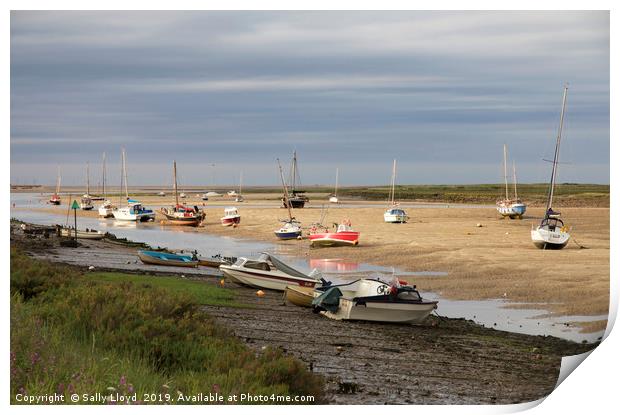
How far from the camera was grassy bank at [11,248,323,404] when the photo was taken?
10.1 meters

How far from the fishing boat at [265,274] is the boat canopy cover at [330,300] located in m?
4.55

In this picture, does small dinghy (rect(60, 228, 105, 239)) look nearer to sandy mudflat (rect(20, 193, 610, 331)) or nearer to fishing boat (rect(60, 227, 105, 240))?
fishing boat (rect(60, 227, 105, 240))

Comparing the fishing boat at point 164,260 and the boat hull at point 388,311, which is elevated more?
the boat hull at point 388,311

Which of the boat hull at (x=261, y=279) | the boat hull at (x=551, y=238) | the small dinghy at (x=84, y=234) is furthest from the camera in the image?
the small dinghy at (x=84, y=234)

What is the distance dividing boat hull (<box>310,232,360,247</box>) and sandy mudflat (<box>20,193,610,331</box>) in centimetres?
84

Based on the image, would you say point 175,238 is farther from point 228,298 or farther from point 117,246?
point 228,298

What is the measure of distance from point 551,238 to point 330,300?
23.0 meters

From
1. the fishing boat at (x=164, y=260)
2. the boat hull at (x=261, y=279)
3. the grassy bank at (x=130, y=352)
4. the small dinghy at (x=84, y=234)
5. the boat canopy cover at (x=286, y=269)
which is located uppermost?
the grassy bank at (x=130, y=352)

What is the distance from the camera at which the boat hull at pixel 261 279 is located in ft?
87.9

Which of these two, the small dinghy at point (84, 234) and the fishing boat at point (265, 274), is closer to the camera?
the fishing boat at point (265, 274)

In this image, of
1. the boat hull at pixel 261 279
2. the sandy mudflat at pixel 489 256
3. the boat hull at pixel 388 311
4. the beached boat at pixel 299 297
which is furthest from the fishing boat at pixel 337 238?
the boat hull at pixel 388 311

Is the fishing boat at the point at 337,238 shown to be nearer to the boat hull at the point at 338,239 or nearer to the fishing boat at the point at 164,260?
the boat hull at the point at 338,239

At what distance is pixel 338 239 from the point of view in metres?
48.6

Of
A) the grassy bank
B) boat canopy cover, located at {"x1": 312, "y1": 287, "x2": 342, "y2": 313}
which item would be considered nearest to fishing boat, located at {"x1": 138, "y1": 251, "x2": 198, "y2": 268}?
boat canopy cover, located at {"x1": 312, "y1": 287, "x2": 342, "y2": 313}
